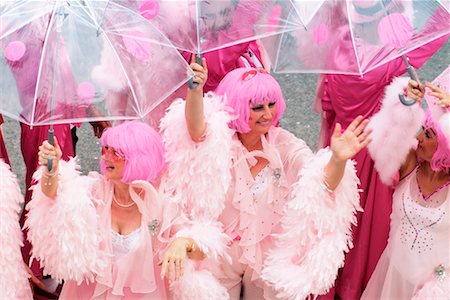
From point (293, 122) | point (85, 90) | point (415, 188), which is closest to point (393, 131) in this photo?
point (415, 188)

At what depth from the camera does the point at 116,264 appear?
275 cm

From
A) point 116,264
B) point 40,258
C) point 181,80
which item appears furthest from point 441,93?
point 40,258

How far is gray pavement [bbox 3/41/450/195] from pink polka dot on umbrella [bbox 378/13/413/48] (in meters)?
2.01

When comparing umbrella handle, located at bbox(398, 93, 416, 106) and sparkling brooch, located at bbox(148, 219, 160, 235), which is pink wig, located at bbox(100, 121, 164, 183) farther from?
umbrella handle, located at bbox(398, 93, 416, 106)

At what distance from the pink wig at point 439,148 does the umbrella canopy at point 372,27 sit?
263mm

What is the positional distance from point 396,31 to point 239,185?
75 centimetres

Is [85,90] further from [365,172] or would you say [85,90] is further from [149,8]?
[365,172]

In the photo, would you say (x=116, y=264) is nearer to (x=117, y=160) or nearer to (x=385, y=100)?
(x=117, y=160)

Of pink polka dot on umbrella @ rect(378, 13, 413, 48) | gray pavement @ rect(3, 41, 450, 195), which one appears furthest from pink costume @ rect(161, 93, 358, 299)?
gray pavement @ rect(3, 41, 450, 195)

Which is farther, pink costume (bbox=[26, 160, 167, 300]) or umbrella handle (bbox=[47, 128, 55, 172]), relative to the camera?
pink costume (bbox=[26, 160, 167, 300])

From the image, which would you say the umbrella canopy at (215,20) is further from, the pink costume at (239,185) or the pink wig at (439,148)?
the pink wig at (439,148)

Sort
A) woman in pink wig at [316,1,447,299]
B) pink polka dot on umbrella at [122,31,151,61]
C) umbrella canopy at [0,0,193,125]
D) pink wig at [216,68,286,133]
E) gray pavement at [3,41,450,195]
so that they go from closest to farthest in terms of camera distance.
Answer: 1. umbrella canopy at [0,0,193,125]
2. pink polka dot on umbrella at [122,31,151,61]
3. pink wig at [216,68,286,133]
4. woman in pink wig at [316,1,447,299]
5. gray pavement at [3,41,450,195]

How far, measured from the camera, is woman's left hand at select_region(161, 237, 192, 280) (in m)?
2.51

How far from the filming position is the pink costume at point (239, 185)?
2727 millimetres
